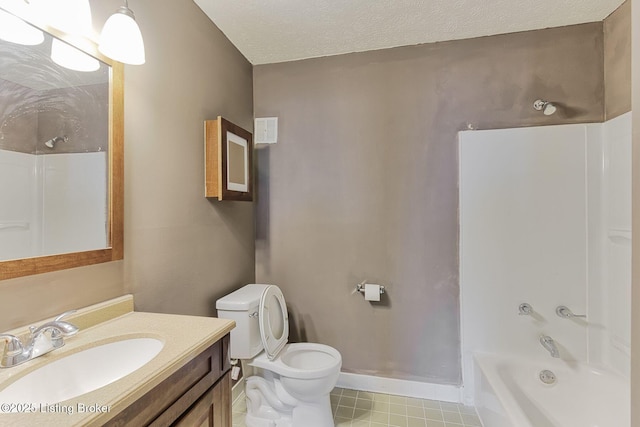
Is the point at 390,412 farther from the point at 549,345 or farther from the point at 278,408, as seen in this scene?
the point at 549,345

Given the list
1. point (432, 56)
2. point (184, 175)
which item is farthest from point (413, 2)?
point (184, 175)

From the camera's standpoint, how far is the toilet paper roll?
2.08 meters

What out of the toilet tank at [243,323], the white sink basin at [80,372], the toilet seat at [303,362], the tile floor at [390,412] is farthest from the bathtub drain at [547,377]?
the white sink basin at [80,372]

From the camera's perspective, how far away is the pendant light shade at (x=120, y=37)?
105cm

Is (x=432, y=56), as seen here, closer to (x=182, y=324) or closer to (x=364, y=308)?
(x=364, y=308)

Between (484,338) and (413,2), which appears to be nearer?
(413,2)

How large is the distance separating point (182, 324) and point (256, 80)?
1939 millimetres

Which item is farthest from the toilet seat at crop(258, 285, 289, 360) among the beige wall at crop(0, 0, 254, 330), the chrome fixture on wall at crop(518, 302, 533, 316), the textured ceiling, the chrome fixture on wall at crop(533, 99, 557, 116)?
the chrome fixture on wall at crop(533, 99, 557, 116)

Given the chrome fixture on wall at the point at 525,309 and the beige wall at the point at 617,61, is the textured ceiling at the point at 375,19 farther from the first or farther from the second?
the chrome fixture on wall at the point at 525,309

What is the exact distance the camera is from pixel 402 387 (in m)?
2.09

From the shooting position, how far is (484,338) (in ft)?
6.46

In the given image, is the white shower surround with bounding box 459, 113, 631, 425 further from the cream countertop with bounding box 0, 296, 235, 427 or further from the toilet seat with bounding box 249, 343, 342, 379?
the cream countertop with bounding box 0, 296, 235, 427

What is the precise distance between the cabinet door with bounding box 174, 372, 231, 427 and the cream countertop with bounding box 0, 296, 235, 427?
0.17 m

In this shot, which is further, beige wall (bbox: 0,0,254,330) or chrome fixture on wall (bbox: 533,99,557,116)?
chrome fixture on wall (bbox: 533,99,557,116)
